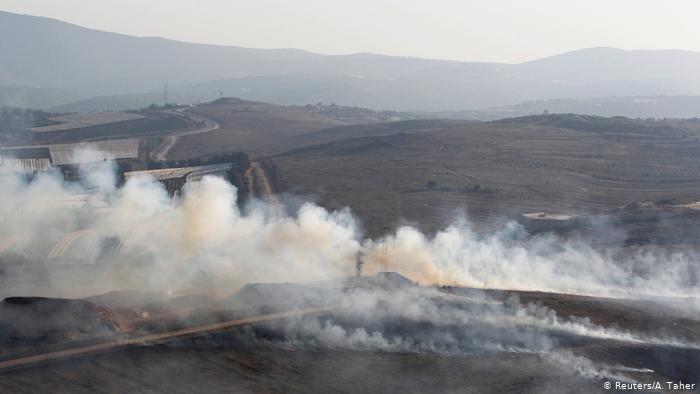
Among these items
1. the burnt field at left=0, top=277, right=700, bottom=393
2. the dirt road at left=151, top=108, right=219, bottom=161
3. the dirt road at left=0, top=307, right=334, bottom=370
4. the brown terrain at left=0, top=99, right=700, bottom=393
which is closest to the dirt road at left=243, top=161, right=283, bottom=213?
the brown terrain at left=0, top=99, right=700, bottom=393

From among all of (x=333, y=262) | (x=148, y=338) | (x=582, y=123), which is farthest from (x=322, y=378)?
(x=582, y=123)

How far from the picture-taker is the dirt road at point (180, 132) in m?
122

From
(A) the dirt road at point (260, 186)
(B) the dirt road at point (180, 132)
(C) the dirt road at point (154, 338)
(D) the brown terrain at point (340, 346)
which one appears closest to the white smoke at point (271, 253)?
(D) the brown terrain at point (340, 346)

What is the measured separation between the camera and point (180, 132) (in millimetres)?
155875

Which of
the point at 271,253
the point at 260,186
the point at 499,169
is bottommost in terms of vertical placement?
the point at 260,186

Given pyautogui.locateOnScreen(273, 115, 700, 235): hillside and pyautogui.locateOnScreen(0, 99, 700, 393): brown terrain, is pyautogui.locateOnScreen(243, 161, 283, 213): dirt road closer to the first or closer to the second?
pyautogui.locateOnScreen(273, 115, 700, 235): hillside

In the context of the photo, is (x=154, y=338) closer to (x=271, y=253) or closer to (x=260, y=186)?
(x=271, y=253)

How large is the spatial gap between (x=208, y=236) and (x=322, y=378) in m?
23.4

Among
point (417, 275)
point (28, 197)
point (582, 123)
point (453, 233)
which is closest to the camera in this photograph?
point (417, 275)

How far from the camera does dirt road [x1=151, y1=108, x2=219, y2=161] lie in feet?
400

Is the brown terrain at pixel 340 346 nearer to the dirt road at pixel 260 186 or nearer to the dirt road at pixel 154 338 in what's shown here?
the dirt road at pixel 154 338

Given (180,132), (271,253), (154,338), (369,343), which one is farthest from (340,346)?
(180,132)

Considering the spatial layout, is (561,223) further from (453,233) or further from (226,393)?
(226,393)

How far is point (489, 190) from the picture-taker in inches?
3410
